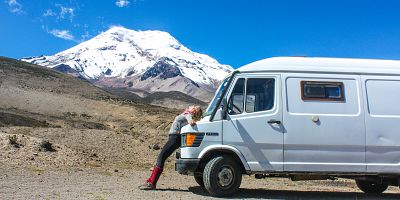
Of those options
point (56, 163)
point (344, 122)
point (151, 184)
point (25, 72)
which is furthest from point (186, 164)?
point (25, 72)

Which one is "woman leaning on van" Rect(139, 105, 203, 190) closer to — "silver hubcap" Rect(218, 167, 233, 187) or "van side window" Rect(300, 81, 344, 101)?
"silver hubcap" Rect(218, 167, 233, 187)

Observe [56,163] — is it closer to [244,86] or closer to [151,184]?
[151,184]

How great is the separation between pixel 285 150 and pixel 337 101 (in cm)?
159

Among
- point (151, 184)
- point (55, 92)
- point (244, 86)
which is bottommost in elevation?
point (151, 184)

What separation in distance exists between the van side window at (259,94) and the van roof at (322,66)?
268 millimetres

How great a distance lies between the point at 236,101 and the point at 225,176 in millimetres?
1626

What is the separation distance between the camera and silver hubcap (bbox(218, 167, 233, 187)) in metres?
10.9

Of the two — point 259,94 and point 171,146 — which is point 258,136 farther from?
point 171,146

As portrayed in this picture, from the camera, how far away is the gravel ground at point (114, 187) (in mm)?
10742

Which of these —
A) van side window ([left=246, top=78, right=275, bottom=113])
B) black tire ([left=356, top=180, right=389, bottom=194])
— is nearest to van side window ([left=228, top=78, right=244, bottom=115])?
van side window ([left=246, top=78, right=275, bottom=113])

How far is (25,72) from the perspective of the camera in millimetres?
88812

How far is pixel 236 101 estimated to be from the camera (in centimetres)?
1112

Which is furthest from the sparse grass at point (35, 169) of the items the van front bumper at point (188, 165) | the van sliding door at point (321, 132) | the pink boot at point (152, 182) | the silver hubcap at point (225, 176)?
the van sliding door at point (321, 132)

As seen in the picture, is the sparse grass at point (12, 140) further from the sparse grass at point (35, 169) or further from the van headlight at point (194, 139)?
the van headlight at point (194, 139)
